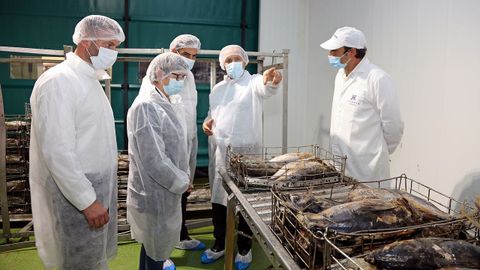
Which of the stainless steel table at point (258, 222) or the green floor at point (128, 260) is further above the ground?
the stainless steel table at point (258, 222)

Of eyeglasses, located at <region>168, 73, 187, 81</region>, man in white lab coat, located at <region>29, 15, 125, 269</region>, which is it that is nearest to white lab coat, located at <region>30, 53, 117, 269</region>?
man in white lab coat, located at <region>29, 15, 125, 269</region>

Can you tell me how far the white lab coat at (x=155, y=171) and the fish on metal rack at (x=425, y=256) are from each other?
1.29 m

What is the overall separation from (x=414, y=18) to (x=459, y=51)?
604 mm

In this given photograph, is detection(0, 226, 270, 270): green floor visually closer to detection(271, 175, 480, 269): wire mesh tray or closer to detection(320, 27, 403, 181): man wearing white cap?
detection(320, 27, 403, 181): man wearing white cap

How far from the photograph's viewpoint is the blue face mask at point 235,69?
2973 mm

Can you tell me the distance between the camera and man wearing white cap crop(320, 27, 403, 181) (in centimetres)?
236

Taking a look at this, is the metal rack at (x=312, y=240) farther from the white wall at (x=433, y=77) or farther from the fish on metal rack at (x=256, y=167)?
the white wall at (x=433, y=77)

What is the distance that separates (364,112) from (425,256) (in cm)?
153

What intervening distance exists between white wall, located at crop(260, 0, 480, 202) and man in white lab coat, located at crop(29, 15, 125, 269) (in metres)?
2.25

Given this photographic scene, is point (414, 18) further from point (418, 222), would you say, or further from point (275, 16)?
point (275, 16)

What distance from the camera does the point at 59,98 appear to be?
5.35ft

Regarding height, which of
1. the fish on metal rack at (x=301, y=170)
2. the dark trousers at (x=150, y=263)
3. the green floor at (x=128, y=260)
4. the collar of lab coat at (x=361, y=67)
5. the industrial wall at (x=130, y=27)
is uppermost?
the industrial wall at (x=130, y=27)

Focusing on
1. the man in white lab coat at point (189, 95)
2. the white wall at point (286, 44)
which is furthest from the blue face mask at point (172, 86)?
the white wall at point (286, 44)

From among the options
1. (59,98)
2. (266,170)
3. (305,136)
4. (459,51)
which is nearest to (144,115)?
(59,98)
